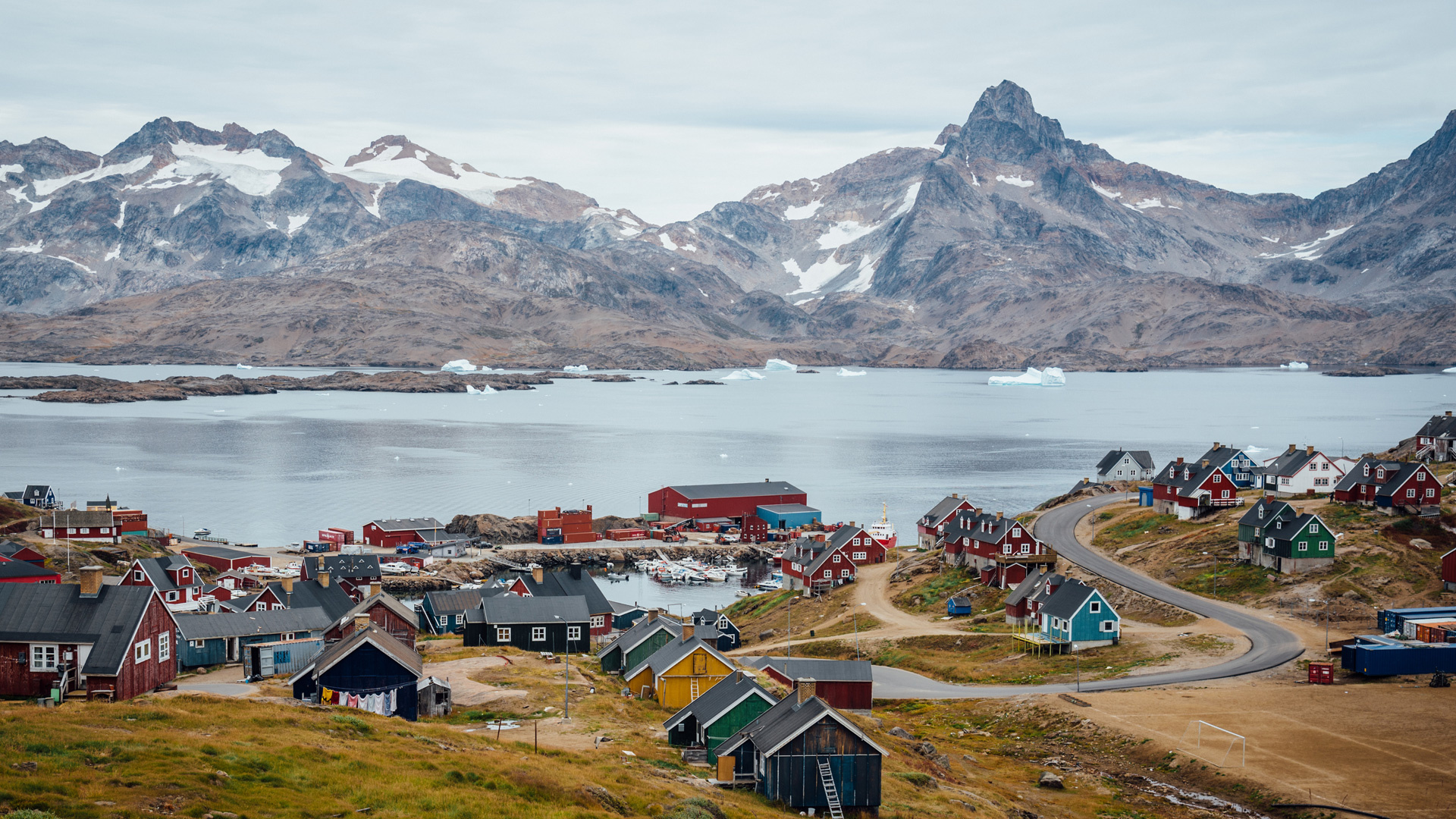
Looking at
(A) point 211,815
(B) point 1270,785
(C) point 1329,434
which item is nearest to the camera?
(A) point 211,815

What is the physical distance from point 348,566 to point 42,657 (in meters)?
35.3

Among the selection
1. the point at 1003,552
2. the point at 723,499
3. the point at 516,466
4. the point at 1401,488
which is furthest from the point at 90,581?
the point at 516,466

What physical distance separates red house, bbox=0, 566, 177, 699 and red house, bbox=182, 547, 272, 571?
44765mm

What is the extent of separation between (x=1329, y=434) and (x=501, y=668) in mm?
169199

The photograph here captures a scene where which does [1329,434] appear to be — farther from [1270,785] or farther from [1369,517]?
[1270,785]

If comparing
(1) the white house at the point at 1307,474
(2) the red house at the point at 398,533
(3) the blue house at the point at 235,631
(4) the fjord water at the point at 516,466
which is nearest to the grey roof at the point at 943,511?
(1) the white house at the point at 1307,474

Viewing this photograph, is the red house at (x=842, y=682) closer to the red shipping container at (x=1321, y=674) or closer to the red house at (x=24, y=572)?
the red shipping container at (x=1321, y=674)

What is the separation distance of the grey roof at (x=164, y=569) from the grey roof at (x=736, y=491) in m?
47.0

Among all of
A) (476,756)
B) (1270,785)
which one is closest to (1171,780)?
(1270,785)

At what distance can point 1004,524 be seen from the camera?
6197cm

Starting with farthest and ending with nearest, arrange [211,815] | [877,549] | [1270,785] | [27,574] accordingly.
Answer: [877,549] < [27,574] < [1270,785] < [211,815]

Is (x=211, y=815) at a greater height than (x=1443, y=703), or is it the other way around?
(x=211, y=815)

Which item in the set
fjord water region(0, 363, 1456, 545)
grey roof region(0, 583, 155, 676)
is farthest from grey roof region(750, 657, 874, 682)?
fjord water region(0, 363, 1456, 545)

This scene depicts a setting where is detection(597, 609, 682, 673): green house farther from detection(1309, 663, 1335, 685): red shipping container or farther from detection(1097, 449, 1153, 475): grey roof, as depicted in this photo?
detection(1097, 449, 1153, 475): grey roof
